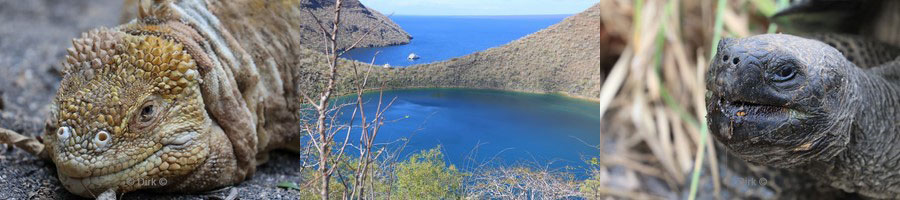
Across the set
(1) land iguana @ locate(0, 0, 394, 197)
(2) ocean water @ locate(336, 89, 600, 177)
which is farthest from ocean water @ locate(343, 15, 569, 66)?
(1) land iguana @ locate(0, 0, 394, 197)

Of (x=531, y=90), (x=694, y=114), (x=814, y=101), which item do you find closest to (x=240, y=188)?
(x=531, y=90)

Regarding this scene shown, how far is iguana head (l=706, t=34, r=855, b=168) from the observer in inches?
46.1

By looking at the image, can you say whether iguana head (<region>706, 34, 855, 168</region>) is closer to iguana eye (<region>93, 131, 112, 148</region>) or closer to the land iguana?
the land iguana

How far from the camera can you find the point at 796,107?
1.20m

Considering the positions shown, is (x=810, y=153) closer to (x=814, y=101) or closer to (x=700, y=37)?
(x=814, y=101)

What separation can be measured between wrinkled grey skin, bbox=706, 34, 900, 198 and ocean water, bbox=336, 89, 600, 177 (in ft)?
2.95

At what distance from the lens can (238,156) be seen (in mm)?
2373

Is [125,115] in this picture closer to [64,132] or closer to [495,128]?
[64,132]

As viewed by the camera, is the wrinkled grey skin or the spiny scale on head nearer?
the wrinkled grey skin

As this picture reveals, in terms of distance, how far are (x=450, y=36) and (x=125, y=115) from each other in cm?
112

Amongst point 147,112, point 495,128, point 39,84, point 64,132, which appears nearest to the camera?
point 64,132

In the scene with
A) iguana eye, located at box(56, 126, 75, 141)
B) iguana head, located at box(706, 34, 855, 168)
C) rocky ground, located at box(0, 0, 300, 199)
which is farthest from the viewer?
rocky ground, located at box(0, 0, 300, 199)

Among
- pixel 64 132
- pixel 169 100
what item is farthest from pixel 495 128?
pixel 64 132

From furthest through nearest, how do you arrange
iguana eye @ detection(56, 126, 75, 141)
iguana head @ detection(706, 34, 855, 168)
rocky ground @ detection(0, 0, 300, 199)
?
1. rocky ground @ detection(0, 0, 300, 199)
2. iguana eye @ detection(56, 126, 75, 141)
3. iguana head @ detection(706, 34, 855, 168)
